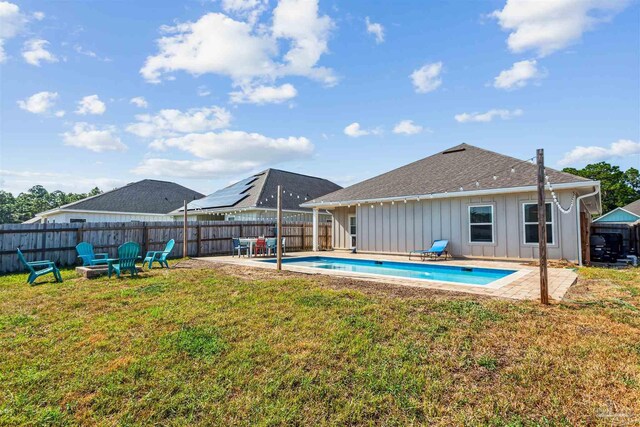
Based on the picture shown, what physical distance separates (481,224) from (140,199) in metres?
24.4

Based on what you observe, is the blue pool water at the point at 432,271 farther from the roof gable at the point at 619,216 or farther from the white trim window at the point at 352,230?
the roof gable at the point at 619,216

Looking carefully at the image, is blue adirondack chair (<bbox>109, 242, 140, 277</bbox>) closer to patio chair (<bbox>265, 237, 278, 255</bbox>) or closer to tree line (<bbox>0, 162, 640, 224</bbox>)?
patio chair (<bbox>265, 237, 278, 255</bbox>)

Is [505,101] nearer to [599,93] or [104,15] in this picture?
[599,93]

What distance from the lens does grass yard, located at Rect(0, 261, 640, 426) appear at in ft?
8.18

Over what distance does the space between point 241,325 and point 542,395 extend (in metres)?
3.34

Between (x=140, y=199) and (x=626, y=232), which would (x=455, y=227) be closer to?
(x=626, y=232)

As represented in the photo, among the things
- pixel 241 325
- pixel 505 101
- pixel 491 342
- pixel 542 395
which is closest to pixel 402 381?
pixel 542 395

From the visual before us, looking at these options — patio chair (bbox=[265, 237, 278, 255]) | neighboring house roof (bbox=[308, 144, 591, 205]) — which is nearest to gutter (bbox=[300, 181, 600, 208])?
neighboring house roof (bbox=[308, 144, 591, 205])

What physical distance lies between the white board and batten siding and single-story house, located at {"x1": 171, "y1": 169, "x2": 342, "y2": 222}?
5676 mm

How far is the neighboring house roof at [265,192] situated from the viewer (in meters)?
20.5

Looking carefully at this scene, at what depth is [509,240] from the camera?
11250 mm

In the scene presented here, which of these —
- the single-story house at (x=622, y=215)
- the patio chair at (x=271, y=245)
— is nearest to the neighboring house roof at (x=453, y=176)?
the patio chair at (x=271, y=245)

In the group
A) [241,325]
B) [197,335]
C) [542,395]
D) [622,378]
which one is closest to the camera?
[542,395]

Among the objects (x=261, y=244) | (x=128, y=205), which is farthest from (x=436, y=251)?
(x=128, y=205)
